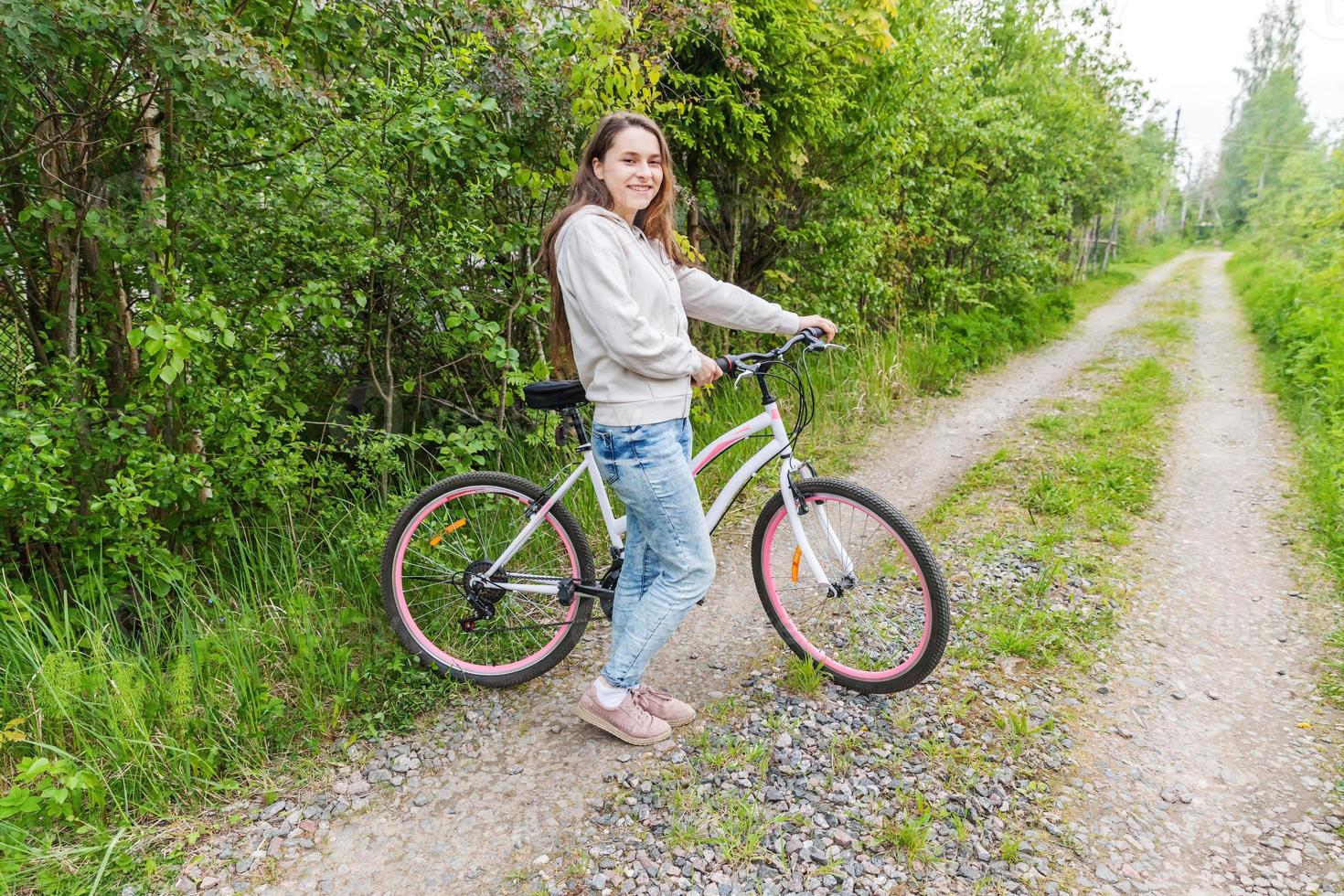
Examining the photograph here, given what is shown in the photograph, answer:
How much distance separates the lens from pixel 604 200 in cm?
238

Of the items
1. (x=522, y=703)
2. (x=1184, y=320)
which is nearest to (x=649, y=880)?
(x=522, y=703)

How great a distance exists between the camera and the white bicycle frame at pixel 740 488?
290 centimetres

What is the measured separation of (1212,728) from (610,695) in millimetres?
2424

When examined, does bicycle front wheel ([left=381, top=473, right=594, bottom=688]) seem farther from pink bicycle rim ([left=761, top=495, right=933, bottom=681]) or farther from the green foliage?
the green foliage

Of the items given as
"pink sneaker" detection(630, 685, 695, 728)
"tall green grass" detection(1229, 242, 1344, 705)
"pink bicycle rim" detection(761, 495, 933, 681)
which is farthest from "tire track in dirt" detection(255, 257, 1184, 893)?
"tall green grass" detection(1229, 242, 1344, 705)

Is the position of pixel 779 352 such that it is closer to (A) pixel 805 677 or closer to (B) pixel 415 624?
(A) pixel 805 677

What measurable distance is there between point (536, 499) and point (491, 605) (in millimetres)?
507

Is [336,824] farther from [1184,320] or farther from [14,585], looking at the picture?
[1184,320]

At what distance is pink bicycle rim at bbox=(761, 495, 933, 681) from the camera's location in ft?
9.09

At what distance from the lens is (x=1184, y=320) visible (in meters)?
13.4

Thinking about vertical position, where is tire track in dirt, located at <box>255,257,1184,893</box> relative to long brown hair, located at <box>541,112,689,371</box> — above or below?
below

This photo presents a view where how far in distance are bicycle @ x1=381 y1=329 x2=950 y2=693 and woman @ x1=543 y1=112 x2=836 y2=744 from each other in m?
0.29

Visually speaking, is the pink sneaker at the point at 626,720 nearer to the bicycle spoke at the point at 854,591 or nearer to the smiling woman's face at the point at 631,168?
the bicycle spoke at the point at 854,591

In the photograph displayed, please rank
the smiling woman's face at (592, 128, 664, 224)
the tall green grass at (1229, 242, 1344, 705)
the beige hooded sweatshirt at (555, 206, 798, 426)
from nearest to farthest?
the beige hooded sweatshirt at (555, 206, 798, 426) → the smiling woman's face at (592, 128, 664, 224) → the tall green grass at (1229, 242, 1344, 705)
